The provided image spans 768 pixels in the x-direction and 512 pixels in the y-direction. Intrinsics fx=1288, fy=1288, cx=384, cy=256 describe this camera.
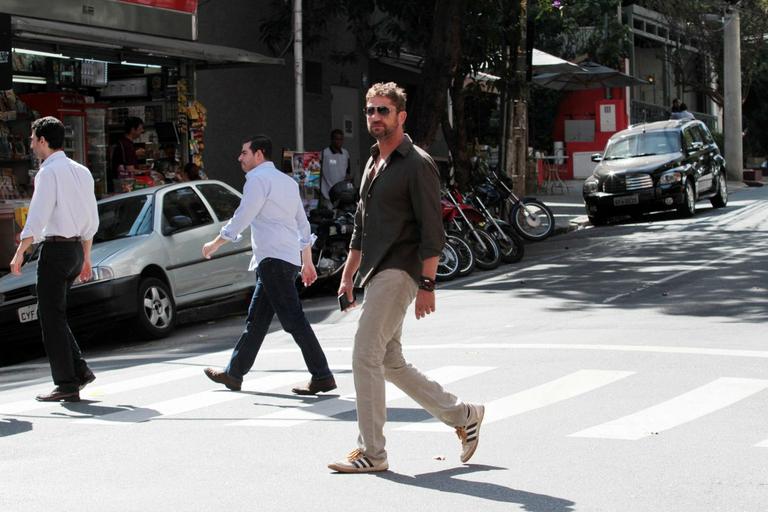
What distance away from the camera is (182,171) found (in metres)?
19.3

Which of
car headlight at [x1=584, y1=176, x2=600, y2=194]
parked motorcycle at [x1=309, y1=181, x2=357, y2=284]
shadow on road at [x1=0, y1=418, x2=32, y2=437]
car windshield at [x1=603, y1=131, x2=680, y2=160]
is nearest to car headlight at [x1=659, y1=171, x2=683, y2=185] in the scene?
car windshield at [x1=603, y1=131, x2=680, y2=160]

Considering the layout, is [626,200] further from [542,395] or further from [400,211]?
[400,211]

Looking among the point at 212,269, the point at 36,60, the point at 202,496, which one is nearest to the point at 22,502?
the point at 202,496

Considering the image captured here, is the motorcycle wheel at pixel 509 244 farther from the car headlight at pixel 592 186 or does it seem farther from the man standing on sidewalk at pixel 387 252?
the man standing on sidewalk at pixel 387 252

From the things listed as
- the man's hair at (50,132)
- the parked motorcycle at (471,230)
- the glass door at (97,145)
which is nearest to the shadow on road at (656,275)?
the parked motorcycle at (471,230)

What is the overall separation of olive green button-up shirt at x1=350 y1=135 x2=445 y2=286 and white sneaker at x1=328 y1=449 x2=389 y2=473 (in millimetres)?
895

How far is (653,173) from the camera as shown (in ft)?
80.9

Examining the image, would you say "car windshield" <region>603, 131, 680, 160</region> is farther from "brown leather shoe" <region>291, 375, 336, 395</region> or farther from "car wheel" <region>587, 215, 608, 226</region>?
"brown leather shoe" <region>291, 375, 336, 395</region>

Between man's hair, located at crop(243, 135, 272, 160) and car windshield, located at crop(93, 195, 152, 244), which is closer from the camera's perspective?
man's hair, located at crop(243, 135, 272, 160)

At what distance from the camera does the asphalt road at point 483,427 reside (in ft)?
20.4

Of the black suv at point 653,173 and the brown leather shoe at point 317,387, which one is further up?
the black suv at point 653,173

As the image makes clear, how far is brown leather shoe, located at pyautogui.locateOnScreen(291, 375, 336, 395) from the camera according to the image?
30.1 ft

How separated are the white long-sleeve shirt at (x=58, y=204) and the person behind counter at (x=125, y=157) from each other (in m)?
8.92

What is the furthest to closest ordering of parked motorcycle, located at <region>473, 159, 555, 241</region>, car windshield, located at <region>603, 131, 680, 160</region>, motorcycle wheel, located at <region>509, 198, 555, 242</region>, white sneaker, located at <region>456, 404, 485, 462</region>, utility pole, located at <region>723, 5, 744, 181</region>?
1. utility pole, located at <region>723, 5, 744, 181</region>
2. car windshield, located at <region>603, 131, 680, 160</region>
3. motorcycle wheel, located at <region>509, 198, 555, 242</region>
4. parked motorcycle, located at <region>473, 159, 555, 241</region>
5. white sneaker, located at <region>456, 404, 485, 462</region>
